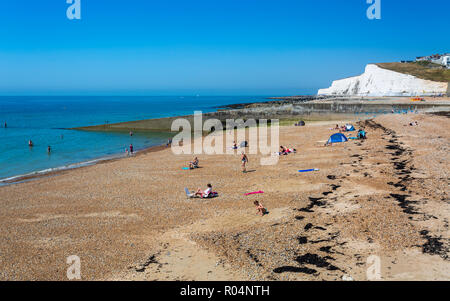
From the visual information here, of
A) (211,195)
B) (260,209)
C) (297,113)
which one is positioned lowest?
(211,195)

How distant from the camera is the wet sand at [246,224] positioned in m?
8.09

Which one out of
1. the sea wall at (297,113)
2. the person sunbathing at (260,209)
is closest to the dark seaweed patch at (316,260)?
the person sunbathing at (260,209)

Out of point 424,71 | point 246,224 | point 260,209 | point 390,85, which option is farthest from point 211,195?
point 424,71

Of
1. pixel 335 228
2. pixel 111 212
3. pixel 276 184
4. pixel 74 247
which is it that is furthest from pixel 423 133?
pixel 74 247

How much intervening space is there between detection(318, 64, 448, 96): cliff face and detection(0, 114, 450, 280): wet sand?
86.4m

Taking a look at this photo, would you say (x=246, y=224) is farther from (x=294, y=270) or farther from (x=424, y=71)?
(x=424, y=71)

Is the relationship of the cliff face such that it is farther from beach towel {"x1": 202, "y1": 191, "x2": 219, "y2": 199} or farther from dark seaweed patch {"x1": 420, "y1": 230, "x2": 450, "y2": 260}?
dark seaweed patch {"x1": 420, "y1": 230, "x2": 450, "y2": 260}

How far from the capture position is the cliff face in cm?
8944

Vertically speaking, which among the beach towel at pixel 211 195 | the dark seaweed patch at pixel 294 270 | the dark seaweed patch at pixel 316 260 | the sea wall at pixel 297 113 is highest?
the sea wall at pixel 297 113

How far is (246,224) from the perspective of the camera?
1114cm

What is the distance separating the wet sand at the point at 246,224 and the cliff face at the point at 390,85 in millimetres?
86365

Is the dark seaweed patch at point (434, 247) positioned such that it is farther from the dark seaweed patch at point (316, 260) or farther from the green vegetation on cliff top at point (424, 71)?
the green vegetation on cliff top at point (424, 71)

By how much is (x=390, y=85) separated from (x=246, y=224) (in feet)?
366
